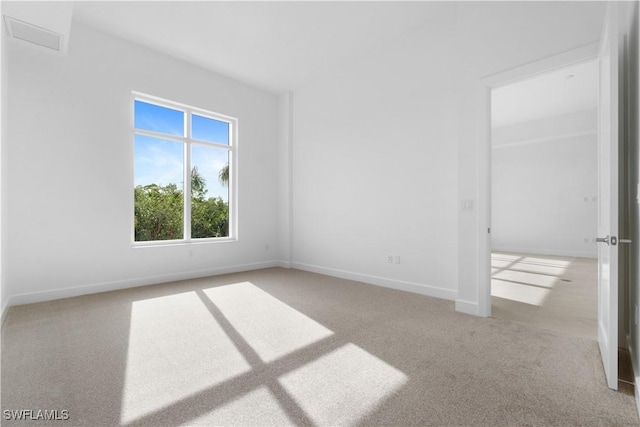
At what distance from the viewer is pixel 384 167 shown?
4516 mm

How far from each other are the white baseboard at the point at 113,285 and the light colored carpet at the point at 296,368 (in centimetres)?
26

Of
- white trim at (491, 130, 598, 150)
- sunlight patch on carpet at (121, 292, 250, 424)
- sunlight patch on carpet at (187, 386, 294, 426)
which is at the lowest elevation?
sunlight patch on carpet at (121, 292, 250, 424)

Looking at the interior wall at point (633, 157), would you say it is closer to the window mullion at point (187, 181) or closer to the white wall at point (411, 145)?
the white wall at point (411, 145)

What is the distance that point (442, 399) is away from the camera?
1.73m

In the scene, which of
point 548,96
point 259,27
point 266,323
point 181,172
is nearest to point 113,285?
point 181,172

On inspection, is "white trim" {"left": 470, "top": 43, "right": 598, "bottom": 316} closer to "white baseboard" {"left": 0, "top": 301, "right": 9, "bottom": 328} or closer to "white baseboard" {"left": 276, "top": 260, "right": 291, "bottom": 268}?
"white baseboard" {"left": 276, "top": 260, "right": 291, "bottom": 268}

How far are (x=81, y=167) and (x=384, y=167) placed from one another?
13.4 ft

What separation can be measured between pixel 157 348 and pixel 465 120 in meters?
3.61

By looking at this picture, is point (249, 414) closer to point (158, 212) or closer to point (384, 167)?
point (384, 167)

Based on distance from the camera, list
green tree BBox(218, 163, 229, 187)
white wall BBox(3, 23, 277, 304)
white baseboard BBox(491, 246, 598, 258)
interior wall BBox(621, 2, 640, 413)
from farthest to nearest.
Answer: white baseboard BBox(491, 246, 598, 258), green tree BBox(218, 163, 229, 187), white wall BBox(3, 23, 277, 304), interior wall BBox(621, 2, 640, 413)

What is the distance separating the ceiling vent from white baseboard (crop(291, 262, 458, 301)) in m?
4.55

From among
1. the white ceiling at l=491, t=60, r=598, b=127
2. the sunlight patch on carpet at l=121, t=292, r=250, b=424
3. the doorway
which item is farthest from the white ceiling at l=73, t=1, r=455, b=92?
the sunlight patch on carpet at l=121, t=292, r=250, b=424

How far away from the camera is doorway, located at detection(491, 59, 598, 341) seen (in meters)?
5.42

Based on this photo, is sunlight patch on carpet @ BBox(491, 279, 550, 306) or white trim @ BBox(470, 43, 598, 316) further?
sunlight patch on carpet @ BBox(491, 279, 550, 306)
